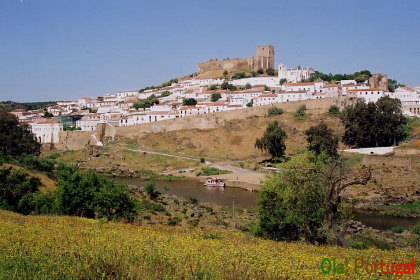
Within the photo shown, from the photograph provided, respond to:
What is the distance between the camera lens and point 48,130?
6412 cm

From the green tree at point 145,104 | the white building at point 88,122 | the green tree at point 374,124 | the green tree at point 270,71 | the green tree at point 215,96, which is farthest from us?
the green tree at point 270,71

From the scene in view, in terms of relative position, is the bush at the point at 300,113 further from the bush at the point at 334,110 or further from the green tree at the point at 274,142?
the green tree at the point at 274,142

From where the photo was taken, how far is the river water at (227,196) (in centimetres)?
2777

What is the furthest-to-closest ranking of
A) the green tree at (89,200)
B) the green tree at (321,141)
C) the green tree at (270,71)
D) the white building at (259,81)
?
the green tree at (270,71) < the white building at (259,81) < the green tree at (321,141) < the green tree at (89,200)

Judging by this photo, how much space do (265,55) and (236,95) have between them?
90.8ft

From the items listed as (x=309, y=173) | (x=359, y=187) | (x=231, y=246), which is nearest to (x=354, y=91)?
(x=359, y=187)

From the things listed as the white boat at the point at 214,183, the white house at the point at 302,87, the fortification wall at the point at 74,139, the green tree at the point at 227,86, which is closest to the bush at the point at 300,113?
the white house at the point at 302,87

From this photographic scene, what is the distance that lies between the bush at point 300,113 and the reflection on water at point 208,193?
71.6 ft

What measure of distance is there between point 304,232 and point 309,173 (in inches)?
80.2

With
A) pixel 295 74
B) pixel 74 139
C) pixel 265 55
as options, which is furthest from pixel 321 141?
pixel 265 55

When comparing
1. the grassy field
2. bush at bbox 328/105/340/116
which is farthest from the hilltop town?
the grassy field

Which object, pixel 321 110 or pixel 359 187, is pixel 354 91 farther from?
pixel 359 187

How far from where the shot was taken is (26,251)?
270 inches

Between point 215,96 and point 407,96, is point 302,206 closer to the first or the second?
point 407,96
